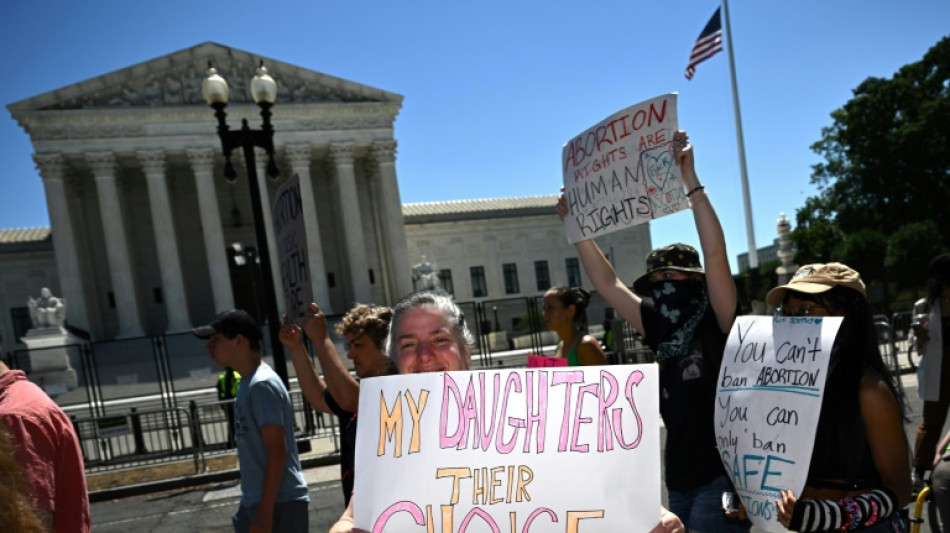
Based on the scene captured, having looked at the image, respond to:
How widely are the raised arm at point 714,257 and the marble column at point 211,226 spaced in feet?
116

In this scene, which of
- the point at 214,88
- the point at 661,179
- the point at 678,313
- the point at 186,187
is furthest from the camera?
the point at 186,187

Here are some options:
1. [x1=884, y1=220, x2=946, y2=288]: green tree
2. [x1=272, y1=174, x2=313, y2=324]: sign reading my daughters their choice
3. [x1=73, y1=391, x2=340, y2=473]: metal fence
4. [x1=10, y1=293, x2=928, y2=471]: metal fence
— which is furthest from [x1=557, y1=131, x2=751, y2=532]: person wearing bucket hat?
[x1=884, y1=220, x2=946, y2=288]: green tree

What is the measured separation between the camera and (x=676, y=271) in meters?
2.94

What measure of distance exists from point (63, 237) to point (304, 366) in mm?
36410

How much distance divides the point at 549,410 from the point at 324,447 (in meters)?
9.55

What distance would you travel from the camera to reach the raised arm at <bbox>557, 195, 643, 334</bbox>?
325 centimetres

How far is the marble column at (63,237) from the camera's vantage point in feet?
108

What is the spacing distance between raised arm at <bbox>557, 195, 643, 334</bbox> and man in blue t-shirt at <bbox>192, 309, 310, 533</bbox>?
1.76m

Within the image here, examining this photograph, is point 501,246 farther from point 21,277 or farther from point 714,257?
point 714,257

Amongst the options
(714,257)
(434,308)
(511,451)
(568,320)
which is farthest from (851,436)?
(568,320)

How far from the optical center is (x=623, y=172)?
3316 mm

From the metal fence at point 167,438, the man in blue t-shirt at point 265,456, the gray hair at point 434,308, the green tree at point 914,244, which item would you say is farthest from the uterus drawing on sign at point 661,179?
the green tree at point 914,244

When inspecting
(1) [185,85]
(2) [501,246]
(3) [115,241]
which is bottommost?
(2) [501,246]

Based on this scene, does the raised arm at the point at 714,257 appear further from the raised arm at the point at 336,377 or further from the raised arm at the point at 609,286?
the raised arm at the point at 336,377
